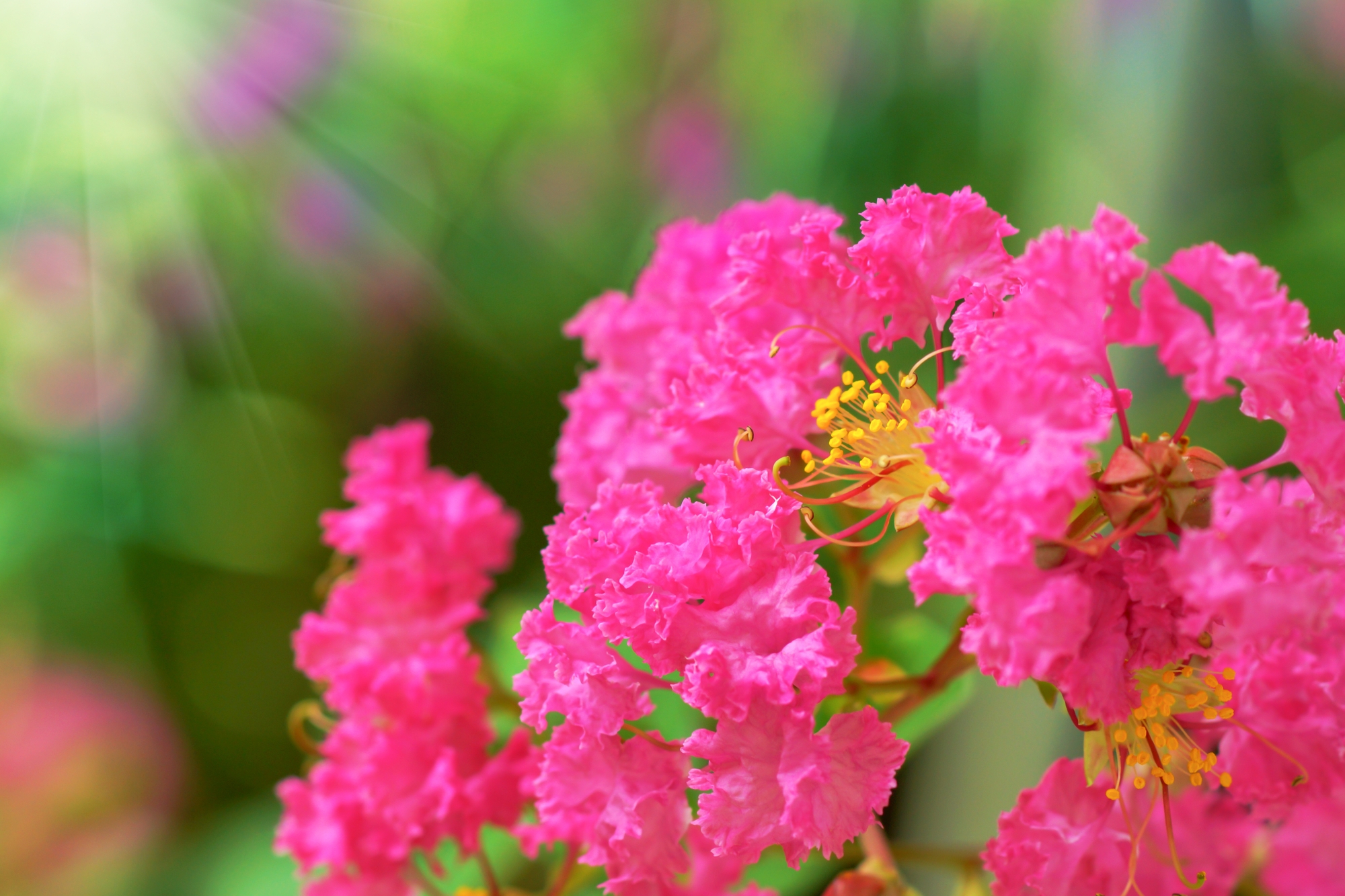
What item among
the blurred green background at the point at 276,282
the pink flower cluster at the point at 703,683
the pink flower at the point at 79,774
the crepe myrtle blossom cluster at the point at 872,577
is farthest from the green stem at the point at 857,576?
the pink flower at the point at 79,774

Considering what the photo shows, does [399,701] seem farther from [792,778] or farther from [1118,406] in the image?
[1118,406]

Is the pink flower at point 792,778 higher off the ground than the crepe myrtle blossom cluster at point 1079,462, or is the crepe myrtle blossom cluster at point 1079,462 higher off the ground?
the crepe myrtle blossom cluster at point 1079,462

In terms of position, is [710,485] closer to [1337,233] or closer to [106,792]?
[1337,233]

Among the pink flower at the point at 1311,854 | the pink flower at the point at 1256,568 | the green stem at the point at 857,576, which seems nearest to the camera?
the pink flower at the point at 1256,568

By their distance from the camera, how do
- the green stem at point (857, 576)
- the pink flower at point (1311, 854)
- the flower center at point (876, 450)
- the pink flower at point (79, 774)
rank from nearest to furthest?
the flower center at point (876, 450) → the green stem at point (857, 576) → the pink flower at point (1311, 854) → the pink flower at point (79, 774)

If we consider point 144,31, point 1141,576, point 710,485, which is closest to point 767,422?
point 710,485

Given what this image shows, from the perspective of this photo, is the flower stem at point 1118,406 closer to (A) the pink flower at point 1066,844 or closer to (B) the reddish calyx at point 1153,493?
(B) the reddish calyx at point 1153,493
